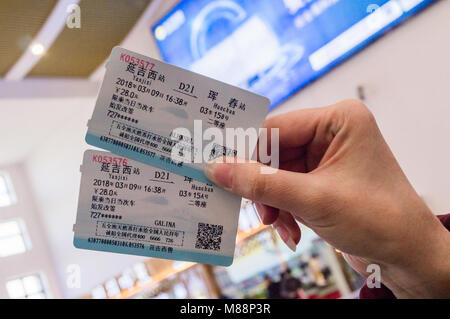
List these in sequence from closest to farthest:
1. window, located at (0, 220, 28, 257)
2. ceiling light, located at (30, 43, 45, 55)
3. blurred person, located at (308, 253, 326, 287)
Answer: blurred person, located at (308, 253, 326, 287), ceiling light, located at (30, 43, 45, 55), window, located at (0, 220, 28, 257)

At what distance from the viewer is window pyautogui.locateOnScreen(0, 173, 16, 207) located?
6758 millimetres

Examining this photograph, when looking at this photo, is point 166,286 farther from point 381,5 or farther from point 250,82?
point 381,5

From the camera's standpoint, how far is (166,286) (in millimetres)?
4914

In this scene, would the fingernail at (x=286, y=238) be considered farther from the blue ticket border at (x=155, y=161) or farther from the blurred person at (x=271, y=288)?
the blurred person at (x=271, y=288)

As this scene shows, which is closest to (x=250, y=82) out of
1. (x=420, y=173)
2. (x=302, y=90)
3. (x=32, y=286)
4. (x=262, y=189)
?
(x=302, y=90)

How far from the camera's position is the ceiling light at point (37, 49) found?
3.89m

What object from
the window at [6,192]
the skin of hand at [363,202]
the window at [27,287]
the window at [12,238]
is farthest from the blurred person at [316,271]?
the window at [6,192]

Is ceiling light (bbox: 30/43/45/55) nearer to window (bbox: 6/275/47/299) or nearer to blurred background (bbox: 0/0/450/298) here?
blurred background (bbox: 0/0/450/298)

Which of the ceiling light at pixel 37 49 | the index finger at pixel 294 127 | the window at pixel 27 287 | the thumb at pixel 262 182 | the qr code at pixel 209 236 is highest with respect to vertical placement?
the ceiling light at pixel 37 49

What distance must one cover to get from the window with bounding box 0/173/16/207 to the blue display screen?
13.1 feet

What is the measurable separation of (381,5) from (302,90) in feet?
2.56

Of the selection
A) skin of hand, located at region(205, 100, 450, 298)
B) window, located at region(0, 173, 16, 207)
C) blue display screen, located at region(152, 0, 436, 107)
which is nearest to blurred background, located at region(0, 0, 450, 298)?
blue display screen, located at region(152, 0, 436, 107)

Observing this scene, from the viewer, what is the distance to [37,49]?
12.9 ft

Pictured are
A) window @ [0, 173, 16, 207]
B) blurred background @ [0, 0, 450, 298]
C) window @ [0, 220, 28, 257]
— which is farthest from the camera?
window @ [0, 173, 16, 207]
